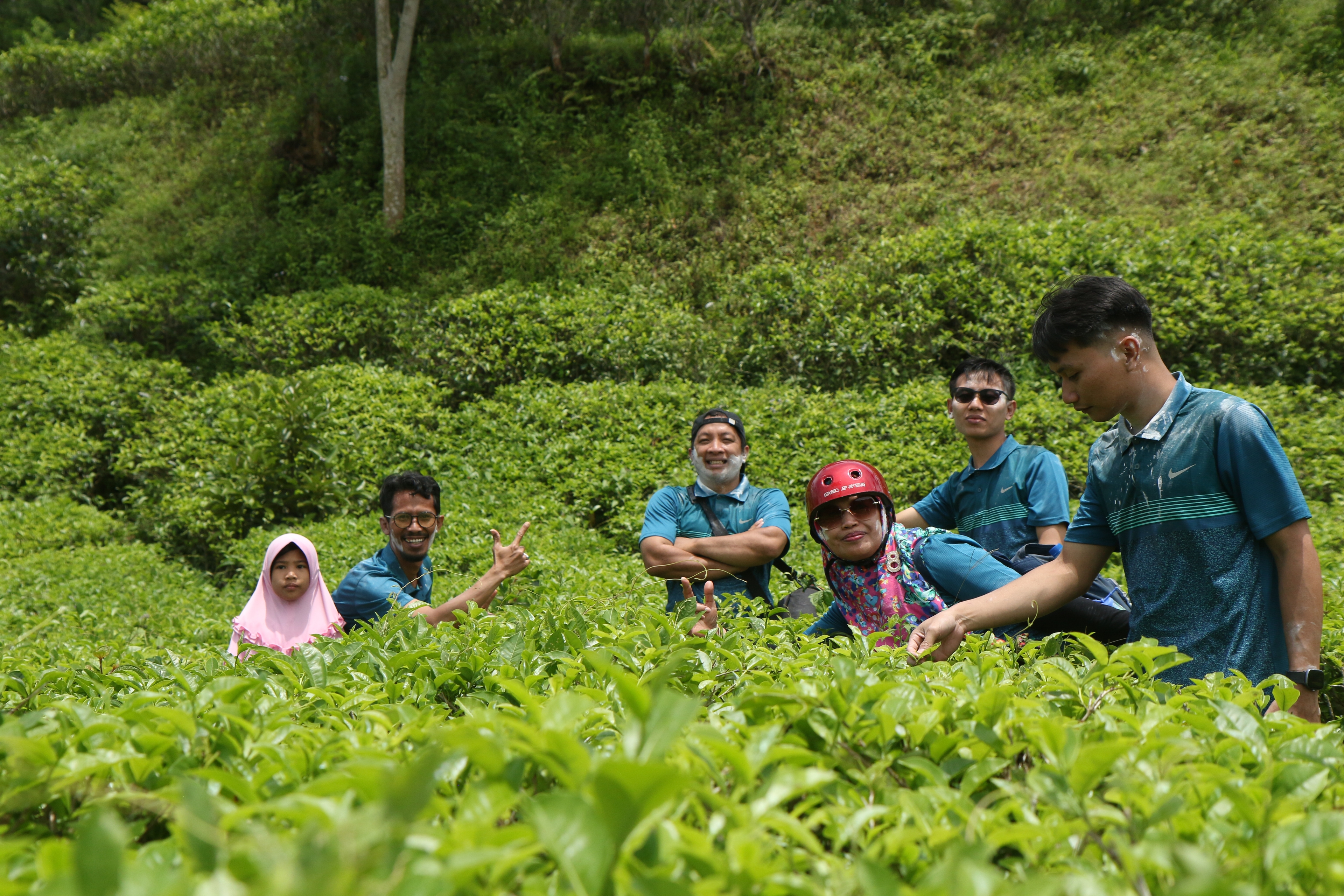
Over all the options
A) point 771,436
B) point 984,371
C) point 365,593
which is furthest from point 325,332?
point 984,371

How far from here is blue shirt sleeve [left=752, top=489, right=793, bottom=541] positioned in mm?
3957

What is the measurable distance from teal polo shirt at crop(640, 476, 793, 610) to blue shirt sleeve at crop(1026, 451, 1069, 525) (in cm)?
104

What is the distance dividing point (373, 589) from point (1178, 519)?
123 inches

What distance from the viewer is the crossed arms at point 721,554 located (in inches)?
150

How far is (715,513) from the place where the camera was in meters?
4.18

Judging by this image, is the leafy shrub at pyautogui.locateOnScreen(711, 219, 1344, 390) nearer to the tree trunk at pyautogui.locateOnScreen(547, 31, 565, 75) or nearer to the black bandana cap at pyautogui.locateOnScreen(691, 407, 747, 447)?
the black bandana cap at pyautogui.locateOnScreen(691, 407, 747, 447)

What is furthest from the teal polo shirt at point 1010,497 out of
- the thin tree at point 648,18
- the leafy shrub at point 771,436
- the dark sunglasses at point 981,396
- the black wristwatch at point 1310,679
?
the thin tree at point 648,18

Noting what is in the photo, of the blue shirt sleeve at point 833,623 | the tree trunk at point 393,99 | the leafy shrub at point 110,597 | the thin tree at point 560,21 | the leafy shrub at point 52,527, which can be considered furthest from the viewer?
the thin tree at point 560,21

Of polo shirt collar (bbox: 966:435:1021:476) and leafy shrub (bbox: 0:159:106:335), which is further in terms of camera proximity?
leafy shrub (bbox: 0:159:106:335)

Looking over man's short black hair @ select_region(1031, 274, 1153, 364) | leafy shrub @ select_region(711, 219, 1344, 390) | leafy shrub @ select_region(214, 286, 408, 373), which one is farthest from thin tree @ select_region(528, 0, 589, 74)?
man's short black hair @ select_region(1031, 274, 1153, 364)

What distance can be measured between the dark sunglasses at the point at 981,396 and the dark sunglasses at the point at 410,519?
2.46 m

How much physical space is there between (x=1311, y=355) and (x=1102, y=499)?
7369mm

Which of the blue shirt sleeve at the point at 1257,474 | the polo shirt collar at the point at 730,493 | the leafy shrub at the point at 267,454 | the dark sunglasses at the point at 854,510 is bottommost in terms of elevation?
the leafy shrub at the point at 267,454

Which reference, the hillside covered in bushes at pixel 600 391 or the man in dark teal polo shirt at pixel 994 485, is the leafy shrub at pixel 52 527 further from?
the man in dark teal polo shirt at pixel 994 485
